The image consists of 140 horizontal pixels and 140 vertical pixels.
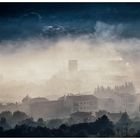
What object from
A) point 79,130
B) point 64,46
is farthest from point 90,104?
point 64,46

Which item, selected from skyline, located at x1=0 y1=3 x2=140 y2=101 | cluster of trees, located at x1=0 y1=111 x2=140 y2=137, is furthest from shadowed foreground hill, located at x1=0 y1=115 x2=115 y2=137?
skyline, located at x1=0 y1=3 x2=140 y2=101

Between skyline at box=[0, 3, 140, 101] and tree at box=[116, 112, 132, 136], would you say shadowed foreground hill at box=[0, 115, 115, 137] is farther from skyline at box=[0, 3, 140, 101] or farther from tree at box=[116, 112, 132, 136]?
skyline at box=[0, 3, 140, 101]

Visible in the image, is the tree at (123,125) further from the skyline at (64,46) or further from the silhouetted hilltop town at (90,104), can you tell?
the skyline at (64,46)

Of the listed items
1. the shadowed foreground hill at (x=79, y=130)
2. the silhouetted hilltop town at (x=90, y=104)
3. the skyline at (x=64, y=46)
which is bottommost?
the shadowed foreground hill at (x=79, y=130)

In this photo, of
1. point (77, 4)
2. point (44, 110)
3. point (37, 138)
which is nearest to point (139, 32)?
point (77, 4)

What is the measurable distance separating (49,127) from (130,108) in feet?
2.07

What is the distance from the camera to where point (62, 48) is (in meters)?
2.50

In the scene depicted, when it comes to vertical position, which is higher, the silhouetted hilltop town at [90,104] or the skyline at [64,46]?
the skyline at [64,46]

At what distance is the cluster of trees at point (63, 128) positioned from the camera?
8.00 feet

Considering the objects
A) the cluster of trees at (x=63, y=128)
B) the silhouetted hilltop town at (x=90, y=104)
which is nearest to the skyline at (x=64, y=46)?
the silhouetted hilltop town at (x=90, y=104)

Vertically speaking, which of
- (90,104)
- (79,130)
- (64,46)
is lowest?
(79,130)

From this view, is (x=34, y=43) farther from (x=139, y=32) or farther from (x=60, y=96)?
(x=139, y=32)

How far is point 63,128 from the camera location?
2.45 m

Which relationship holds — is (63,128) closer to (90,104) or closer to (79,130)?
(79,130)
